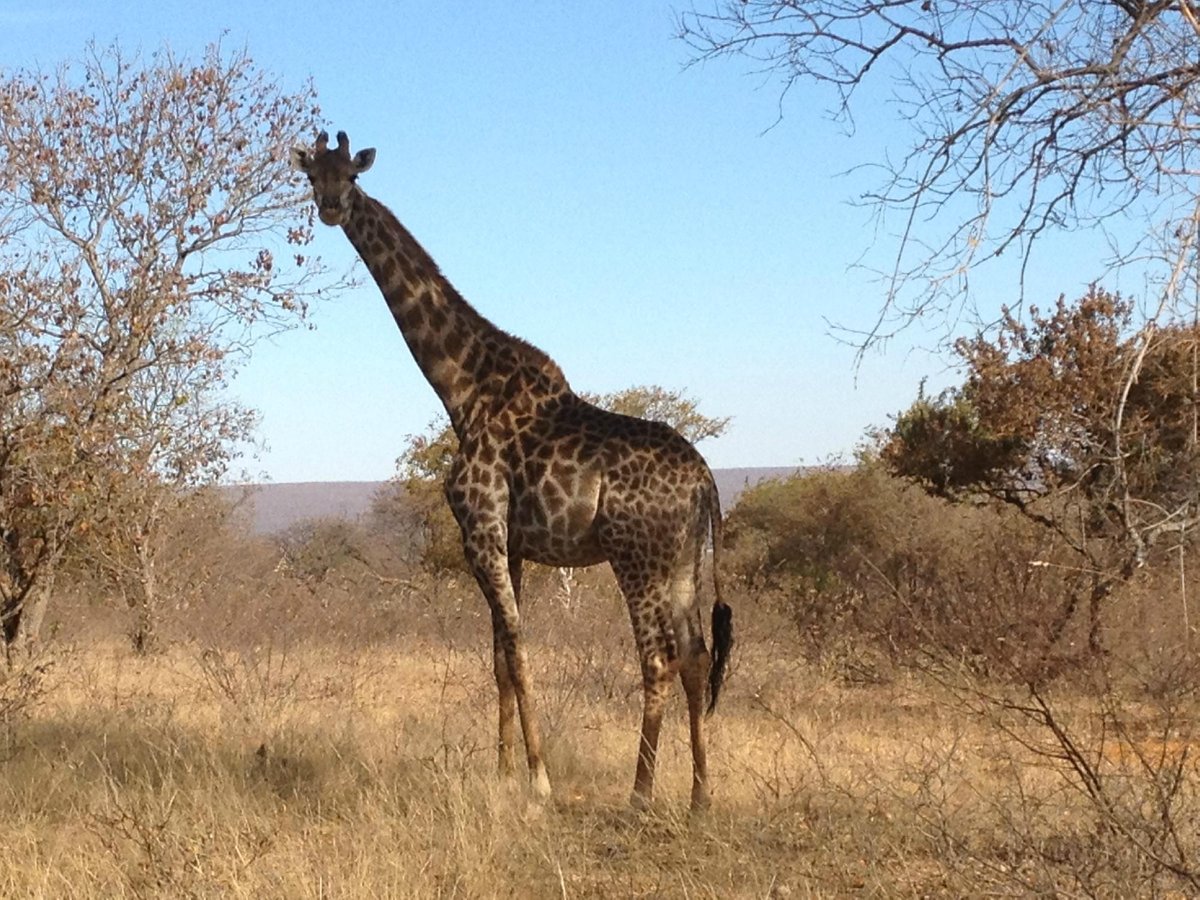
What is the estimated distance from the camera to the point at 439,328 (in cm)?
698

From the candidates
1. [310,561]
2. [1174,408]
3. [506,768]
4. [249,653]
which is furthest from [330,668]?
[310,561]

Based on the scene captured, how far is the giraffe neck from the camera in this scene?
689 centimetres

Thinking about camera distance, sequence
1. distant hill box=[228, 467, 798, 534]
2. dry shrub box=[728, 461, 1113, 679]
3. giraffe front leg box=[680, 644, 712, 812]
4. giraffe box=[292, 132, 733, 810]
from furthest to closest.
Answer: distant hill box=[228, 467, 798, 534] → dry shrub box=[728, 461, 1113, 679] → giraffe box=[292, 132, 733, 810] → giraffe front leg box=[680, 644, 712, 812]

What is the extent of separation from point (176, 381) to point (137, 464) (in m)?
3.29

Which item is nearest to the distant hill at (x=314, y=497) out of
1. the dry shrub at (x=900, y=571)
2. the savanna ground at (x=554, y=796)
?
the dry shrub at (x=900, y=571)

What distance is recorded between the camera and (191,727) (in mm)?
8539

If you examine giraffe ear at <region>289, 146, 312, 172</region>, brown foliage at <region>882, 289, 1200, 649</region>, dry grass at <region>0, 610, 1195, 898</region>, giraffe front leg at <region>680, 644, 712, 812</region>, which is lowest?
dry grass at <region>0, 610, 1195, 898</region>

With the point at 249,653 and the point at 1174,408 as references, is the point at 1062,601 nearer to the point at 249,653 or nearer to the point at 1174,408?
the point at 1174,408

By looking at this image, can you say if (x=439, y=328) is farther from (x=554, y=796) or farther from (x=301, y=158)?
(x=554, y=796)

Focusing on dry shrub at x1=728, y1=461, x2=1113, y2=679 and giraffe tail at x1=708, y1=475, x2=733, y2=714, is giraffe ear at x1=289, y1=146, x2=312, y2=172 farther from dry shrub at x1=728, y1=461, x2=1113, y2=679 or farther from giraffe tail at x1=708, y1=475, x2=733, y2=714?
dry shrub at x1=728, y1=461, x2=1113, y2=679

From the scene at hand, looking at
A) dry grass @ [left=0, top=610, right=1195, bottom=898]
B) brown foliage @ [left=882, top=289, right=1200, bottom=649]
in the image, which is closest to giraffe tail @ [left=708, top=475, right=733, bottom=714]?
dry grass @ [left=0, top=610, right=1195, bottom=898]

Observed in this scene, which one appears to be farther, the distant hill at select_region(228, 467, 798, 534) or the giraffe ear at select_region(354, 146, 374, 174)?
the distant hill at select_region(228, 467, 798, 534)

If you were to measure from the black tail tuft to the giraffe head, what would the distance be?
2.98 meters

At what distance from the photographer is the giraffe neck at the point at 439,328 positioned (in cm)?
689
